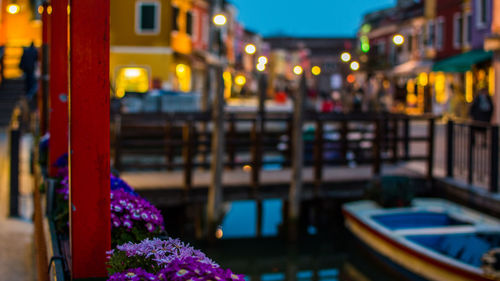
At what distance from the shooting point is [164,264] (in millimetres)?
2492

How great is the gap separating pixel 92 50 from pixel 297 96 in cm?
903

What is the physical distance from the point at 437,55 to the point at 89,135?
114ft

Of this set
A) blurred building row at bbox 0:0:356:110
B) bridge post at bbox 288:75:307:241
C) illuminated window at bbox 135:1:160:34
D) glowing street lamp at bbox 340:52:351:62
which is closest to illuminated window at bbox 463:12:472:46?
blurred building row at bbox 0:0:356:110

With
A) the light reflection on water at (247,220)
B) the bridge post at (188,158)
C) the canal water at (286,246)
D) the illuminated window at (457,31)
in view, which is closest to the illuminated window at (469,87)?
the illuminated window at (457,31)

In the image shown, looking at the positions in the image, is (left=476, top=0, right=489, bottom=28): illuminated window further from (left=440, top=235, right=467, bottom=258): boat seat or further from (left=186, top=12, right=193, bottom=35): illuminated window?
(left=440, top=235, right=467, bottom=258): boat seat

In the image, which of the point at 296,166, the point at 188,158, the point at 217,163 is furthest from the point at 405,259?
the point at 188,158

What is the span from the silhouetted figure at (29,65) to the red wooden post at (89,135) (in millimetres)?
13185

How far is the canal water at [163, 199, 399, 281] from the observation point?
10578 millimetres

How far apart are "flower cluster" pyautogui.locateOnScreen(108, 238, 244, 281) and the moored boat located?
17.0 feet

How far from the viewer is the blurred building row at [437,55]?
1023 inches

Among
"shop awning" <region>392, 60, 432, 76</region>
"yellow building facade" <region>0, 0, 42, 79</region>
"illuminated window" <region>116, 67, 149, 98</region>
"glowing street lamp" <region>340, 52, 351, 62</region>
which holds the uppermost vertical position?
"yellow building facade" <region>0, 0, 42, 79</region>

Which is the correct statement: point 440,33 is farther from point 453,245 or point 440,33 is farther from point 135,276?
point 135,276

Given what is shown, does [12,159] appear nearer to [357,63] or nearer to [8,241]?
[8,241]

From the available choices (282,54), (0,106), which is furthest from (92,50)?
(282,54)
